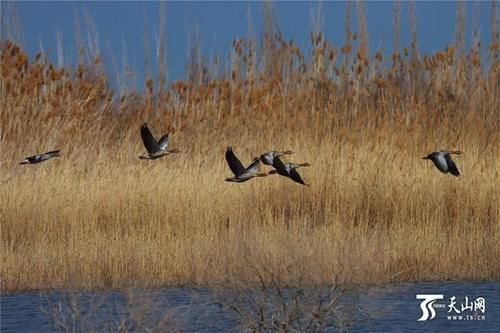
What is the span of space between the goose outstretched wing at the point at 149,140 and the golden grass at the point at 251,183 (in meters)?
0.90

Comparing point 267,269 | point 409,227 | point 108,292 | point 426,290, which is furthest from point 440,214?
point 267,269

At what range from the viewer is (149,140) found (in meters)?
8.85

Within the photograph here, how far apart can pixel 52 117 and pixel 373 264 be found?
593 centimetres

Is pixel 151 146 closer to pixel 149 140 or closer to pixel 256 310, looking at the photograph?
pixel 149 140

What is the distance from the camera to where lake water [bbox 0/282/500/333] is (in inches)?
250

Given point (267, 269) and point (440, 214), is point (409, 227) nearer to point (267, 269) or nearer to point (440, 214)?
point (440, 214)

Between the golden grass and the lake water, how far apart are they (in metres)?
0.17

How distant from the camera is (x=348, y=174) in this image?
36.9 feet

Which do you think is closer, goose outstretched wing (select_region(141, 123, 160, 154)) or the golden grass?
goose outstretched wing (select_region(141, 123, 160, 154))

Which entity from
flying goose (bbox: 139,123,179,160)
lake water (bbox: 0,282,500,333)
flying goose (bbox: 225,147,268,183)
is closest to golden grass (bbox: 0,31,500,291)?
lake water (bbox: 0,282,500,333)

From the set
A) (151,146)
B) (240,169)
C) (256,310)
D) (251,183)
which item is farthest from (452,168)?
(256,310)

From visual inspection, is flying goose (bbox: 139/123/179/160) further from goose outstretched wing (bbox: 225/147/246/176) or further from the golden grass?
the golden grass

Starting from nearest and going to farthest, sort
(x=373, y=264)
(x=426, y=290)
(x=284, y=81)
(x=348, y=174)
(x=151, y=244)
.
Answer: (x=373, y=264) → (x=426, y=290) → (x=151, y=244) → (x=348, y=174) → (x=284, y=81)

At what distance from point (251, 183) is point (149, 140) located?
237cm
